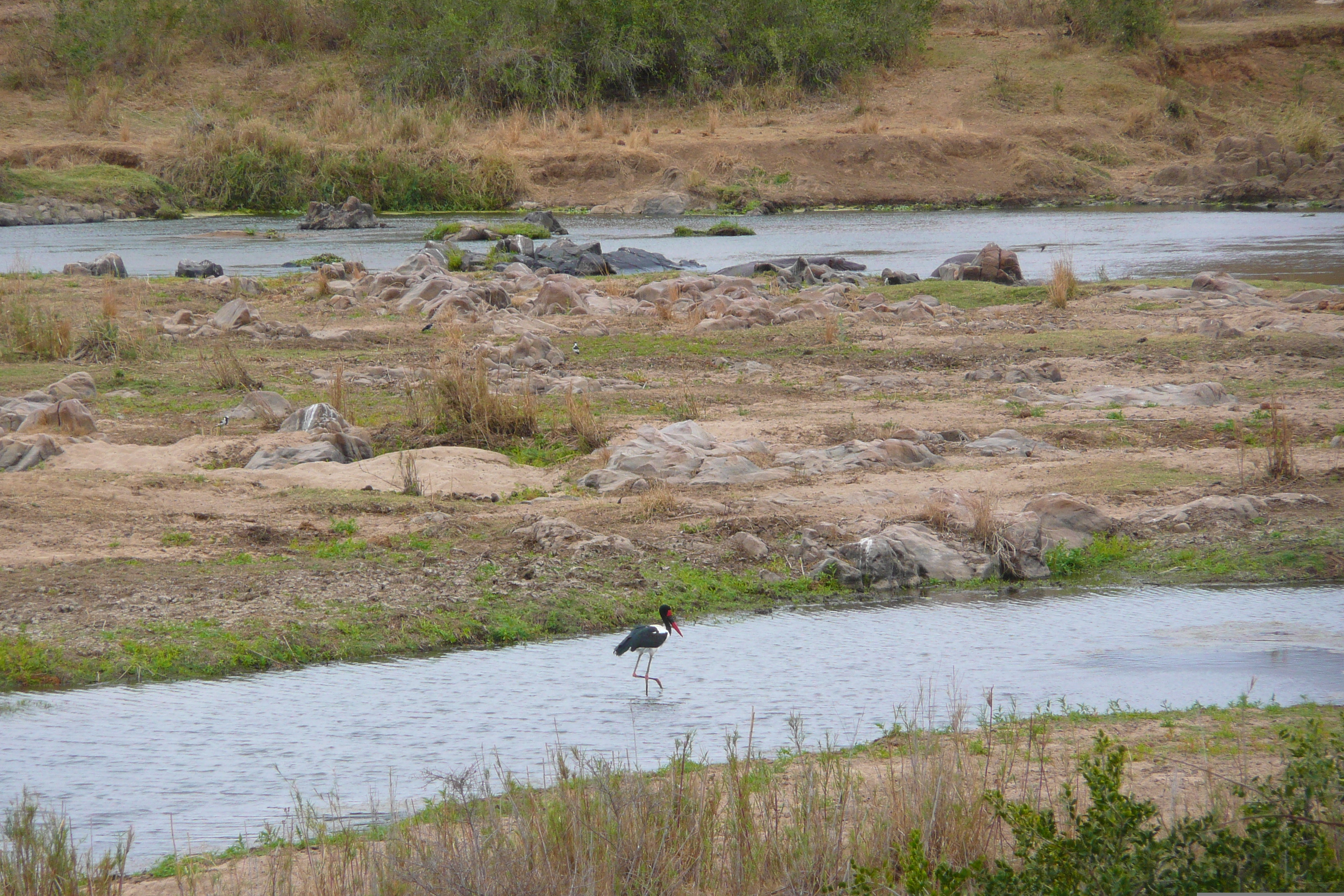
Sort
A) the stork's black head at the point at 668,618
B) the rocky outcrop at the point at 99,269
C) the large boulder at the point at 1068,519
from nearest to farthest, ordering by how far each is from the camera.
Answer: the stork's black head at the point at 668,618 < the large boulder at the point at 1068,519 < the rocky outcrop at the point at 99,269

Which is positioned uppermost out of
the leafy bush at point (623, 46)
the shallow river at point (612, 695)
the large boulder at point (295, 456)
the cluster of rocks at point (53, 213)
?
the leafy bush at point (623, 46)

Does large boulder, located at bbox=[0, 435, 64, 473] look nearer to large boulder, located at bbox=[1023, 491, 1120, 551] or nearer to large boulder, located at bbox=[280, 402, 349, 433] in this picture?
large boulder, located at bbox=[280, 402, 349, 433]

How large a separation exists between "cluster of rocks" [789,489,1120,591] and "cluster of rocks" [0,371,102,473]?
5.57 m

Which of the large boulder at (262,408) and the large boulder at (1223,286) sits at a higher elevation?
the large boulder at (1223,286)

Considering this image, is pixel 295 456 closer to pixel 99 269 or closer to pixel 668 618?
pixel 668 618

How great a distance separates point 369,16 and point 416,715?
1875 inches

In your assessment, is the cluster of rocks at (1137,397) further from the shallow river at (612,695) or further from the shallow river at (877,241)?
the shallow river at (877,241)

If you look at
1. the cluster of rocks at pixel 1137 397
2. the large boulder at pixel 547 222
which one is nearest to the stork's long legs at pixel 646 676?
the cluster of rocks at pixel 1137 397

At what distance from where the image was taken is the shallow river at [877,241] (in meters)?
23.9

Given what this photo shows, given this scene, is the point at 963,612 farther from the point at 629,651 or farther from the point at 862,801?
the point at 862,801

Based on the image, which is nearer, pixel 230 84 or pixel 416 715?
pixel 416 715

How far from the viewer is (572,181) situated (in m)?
39.4

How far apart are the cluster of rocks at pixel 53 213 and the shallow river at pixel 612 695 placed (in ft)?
103

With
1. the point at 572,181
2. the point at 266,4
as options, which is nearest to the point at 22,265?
the point at 572,181
